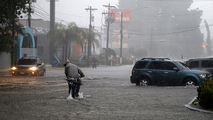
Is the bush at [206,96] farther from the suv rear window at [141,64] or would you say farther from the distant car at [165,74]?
the suv rear window at [141,64]

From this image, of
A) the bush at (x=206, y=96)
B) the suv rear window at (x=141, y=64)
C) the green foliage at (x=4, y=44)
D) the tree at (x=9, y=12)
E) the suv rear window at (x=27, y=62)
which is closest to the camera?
the bush at (x=206, y=96)

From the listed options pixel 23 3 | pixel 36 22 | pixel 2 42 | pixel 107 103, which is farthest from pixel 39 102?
pixel 36 22

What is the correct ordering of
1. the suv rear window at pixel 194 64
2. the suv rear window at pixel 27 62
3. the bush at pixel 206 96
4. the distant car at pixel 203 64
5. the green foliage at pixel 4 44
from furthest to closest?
the green foliage at pixel 4 44 < the suv rear window at pixel 27 62 < the suv rear window at pixel 194 64 < the distant car at pixel 203 64 < the bush at pixel 206 96

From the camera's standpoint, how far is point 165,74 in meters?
16.6

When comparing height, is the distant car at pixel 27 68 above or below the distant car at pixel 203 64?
below

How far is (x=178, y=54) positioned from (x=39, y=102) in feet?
378

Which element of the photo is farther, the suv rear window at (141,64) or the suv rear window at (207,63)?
the suv rear window at (207,63)

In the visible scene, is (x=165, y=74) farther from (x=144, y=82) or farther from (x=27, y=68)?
(x=27, y=68)

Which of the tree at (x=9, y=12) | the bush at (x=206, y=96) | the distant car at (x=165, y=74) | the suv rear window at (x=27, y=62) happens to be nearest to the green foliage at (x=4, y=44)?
the tree at (x=9, y=12)

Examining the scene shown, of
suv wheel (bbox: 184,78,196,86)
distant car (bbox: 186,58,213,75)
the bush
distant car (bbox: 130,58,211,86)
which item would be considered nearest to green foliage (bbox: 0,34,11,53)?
distant car (bbox: 130,58,211,86)

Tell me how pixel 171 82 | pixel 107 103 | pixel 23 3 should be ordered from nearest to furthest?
pixel 107 103
pixel 171 82
pixel 23 3

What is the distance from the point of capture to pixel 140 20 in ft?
408

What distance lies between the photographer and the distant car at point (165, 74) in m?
16.0

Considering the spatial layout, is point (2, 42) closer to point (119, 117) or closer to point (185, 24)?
point (119, 117)
